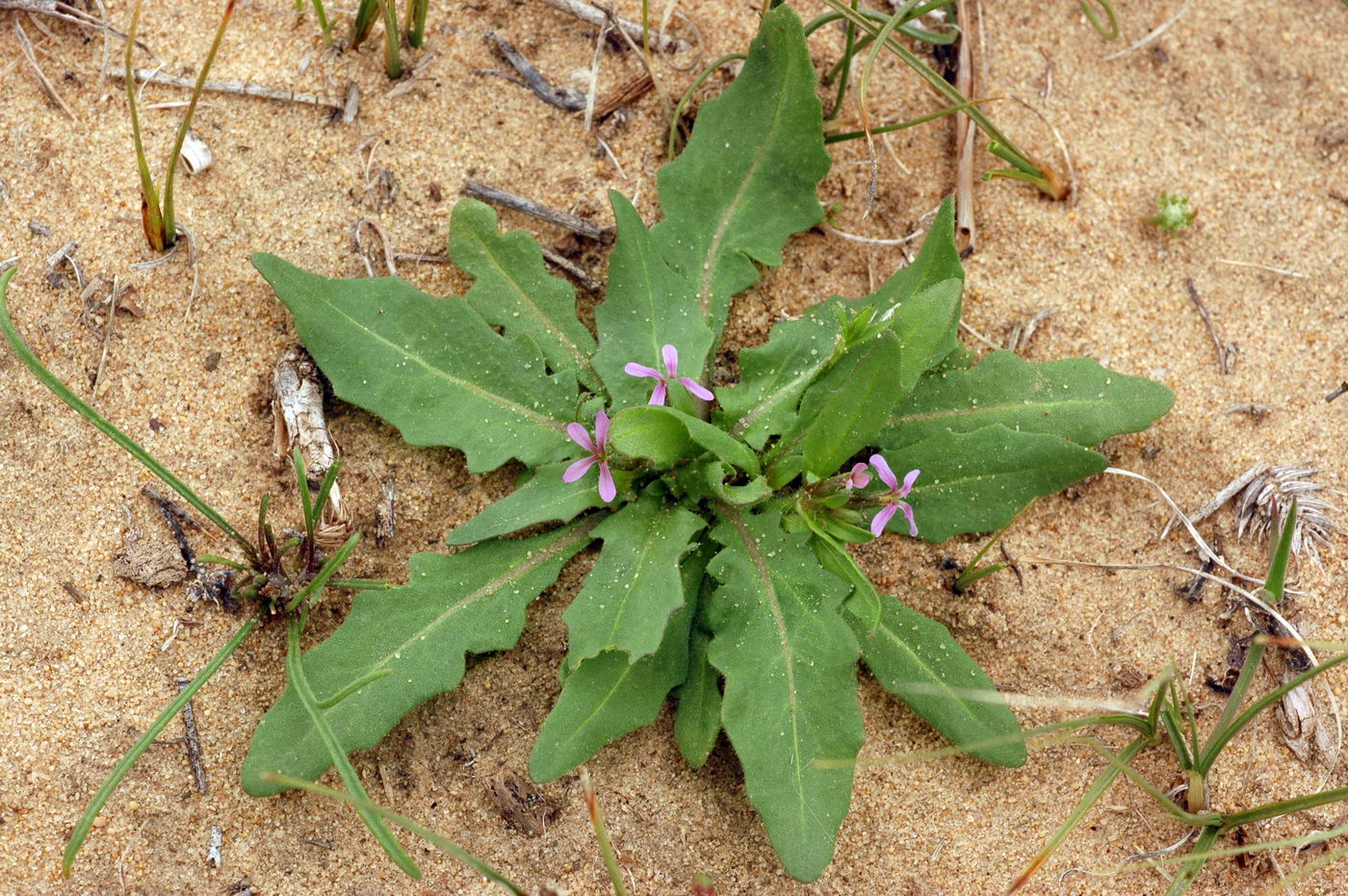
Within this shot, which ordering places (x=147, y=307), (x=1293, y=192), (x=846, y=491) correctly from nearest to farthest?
1. (x=846, y=491)
2. (x=147, y=307)
3. (x=1293, y=192)

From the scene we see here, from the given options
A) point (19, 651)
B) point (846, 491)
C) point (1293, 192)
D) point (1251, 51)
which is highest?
point (1251, 51)

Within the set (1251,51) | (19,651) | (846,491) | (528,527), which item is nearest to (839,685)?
(846,491)

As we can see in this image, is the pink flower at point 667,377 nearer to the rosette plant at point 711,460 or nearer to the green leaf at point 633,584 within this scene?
the rosette plant at point 711,460

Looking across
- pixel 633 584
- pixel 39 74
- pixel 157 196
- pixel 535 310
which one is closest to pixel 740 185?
pixel 535 310

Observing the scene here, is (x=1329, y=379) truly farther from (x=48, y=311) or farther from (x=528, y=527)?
(x=48, y=311)

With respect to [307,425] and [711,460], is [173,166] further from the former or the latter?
[711,460]

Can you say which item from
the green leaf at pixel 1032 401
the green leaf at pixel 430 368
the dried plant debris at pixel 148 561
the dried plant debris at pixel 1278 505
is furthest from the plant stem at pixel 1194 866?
the dried plant debris at pixel 148 561
